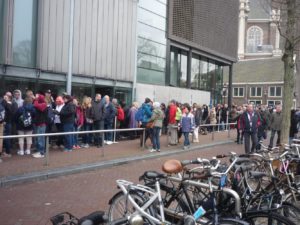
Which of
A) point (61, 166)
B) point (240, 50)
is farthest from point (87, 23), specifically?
point (240, 50)

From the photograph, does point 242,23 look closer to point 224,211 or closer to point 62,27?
point 62,27

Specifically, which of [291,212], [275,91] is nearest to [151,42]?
[291,212]

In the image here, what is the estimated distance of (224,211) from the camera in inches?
189

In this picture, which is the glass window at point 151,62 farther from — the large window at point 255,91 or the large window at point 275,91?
the large window at point 255,91

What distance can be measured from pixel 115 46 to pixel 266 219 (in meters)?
16.1

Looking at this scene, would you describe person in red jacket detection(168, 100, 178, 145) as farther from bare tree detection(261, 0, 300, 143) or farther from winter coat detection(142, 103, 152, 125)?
bare tree detection(261, 0, 300, 143)

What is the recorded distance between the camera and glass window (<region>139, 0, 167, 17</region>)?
22.1 m

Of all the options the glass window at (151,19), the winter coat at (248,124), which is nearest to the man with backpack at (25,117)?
the winter coat at (248,124)

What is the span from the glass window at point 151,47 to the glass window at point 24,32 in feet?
24.8

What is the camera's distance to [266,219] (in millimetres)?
4332

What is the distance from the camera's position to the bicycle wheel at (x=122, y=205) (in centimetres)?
471

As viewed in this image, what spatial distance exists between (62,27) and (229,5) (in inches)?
808

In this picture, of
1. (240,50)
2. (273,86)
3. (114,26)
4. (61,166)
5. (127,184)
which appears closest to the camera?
(127,184)

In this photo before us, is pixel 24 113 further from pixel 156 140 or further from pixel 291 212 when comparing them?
pixel 291 212
